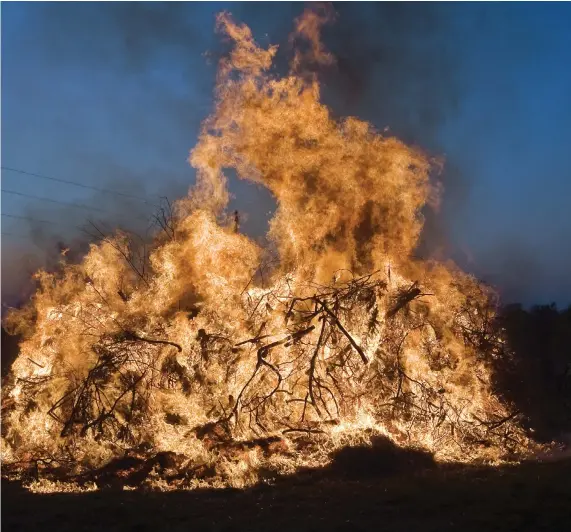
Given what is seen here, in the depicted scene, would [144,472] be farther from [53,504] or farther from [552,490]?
[552,490]

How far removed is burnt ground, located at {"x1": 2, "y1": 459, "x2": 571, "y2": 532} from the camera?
22.0ft

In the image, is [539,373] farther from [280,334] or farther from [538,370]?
[280,334]

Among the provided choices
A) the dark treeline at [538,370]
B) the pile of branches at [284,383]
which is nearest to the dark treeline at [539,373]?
the dark treeline at [538,370]

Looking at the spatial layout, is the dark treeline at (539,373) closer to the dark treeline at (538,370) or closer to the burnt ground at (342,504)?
the dark treeline at (538,370)

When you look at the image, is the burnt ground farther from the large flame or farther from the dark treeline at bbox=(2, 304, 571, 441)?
the dark treeline at bbox=(2, 304, 571, 441)

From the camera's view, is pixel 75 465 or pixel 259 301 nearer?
pixel 75 465

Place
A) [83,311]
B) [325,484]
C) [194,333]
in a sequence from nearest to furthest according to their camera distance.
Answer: [325,484] < [194,333] < [83,311]

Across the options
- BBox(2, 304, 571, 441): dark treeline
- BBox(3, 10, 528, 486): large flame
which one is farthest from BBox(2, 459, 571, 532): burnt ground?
BBox(2, 304, 571, 441): dark treeline

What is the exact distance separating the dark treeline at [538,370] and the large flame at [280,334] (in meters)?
0.97

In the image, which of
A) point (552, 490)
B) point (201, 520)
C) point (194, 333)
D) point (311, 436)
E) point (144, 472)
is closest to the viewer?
point (201, 520)

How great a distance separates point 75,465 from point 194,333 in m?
3.17

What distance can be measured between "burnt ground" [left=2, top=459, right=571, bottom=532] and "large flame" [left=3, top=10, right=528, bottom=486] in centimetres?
79

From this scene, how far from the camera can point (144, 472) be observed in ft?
30.0

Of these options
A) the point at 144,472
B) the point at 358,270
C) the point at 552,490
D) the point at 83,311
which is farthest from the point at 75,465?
the point at 552,490
